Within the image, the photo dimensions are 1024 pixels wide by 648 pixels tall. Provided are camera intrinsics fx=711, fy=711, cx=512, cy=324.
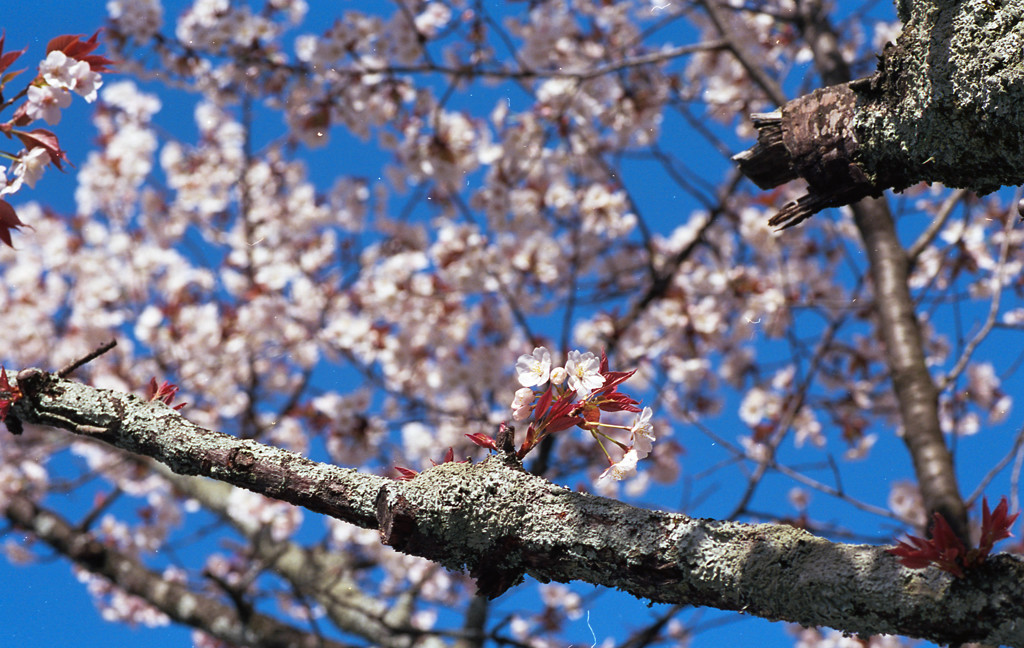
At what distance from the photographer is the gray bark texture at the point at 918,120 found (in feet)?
3.50

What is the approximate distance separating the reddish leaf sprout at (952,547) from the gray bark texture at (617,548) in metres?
0.01

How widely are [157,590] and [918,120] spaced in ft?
14.6

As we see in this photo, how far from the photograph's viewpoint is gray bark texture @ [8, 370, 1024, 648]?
0.94 m

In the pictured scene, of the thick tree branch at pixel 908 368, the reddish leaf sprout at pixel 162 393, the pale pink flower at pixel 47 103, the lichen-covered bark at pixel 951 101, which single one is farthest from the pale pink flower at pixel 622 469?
the thick tree branch at pixel 908 368

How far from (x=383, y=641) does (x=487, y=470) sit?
3201 millimetres

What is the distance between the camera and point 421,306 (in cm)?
493

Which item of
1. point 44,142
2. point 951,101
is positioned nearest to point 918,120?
point 951,101

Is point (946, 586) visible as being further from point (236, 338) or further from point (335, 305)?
point (236, 338)

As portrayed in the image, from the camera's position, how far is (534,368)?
1.21 metres

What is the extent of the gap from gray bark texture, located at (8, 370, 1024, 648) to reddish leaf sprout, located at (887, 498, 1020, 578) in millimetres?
14

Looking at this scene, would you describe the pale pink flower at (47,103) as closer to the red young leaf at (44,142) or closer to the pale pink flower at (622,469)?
the red young leaf at (44,142)

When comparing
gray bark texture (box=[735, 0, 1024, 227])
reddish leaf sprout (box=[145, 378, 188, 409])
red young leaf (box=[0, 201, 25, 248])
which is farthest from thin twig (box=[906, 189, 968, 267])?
red young leaf (box=[0, 201, 25, 248])

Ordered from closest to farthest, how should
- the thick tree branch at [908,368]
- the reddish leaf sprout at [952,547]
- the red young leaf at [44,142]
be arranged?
the reddish leaf sprout at [952,547]
the red young leaf at [44,142]
the thick tree branch at [908,368]

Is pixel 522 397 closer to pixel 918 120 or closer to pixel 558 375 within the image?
pixel 558 375
